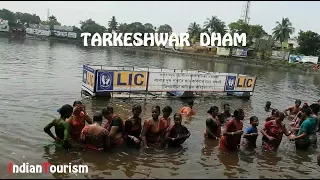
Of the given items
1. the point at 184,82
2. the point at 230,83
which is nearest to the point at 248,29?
the point at 230,83

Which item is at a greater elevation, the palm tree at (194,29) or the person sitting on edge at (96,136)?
the palm tree at (194,29)

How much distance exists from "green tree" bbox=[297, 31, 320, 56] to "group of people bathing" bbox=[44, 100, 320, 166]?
270ft

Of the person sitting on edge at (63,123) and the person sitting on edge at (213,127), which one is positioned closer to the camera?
the person sitting on edge at (63,123)

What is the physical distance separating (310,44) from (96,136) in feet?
290

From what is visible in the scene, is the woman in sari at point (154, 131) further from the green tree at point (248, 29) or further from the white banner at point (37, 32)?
the white banner at point (37, 32)

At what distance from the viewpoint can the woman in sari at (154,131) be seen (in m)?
8.97

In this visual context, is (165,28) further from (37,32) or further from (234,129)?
(234,129)

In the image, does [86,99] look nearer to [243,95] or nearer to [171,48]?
[243,95]

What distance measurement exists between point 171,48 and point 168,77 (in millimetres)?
93690

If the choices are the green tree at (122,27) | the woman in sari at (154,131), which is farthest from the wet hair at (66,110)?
the green tree at (122,27)

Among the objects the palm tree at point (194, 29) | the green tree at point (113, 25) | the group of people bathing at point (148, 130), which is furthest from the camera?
the green tree at point (113, 25)

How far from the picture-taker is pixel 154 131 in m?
9.18

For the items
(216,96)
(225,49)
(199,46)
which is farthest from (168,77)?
(199,46)

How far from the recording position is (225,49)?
91500mm
